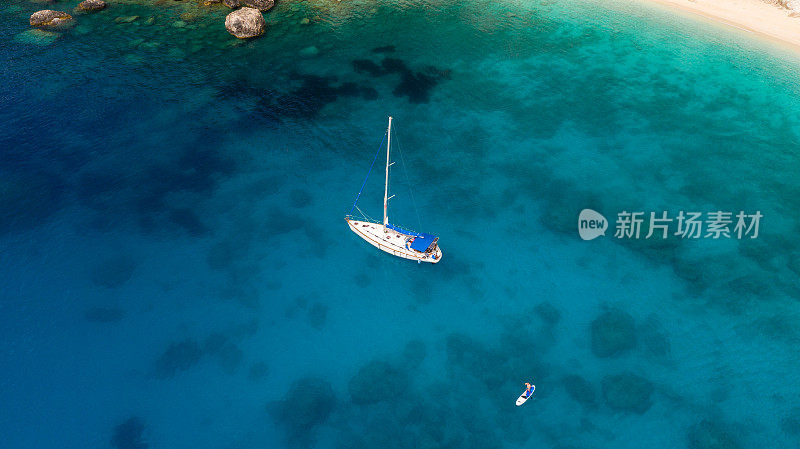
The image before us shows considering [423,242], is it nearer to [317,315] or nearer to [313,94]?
[317,315]

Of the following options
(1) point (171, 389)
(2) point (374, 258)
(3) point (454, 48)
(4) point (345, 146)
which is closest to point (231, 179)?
(4) point (345, 146)

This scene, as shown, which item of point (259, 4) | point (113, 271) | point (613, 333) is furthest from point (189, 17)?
point (613, 333)

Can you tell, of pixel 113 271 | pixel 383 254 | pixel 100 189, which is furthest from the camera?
pixel 100 189

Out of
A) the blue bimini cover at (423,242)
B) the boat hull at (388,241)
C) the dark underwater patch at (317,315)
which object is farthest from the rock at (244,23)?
the dark underwater patch at (317,315)

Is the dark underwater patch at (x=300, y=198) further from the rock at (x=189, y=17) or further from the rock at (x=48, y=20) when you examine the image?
the rock at (x=48, y=20)

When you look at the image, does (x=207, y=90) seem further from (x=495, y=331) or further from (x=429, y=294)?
(x=495, y=331)
